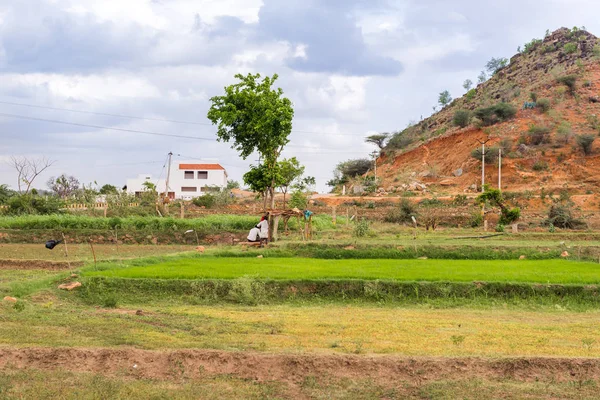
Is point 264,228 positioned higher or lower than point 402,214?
lower

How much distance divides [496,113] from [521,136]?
5.61m

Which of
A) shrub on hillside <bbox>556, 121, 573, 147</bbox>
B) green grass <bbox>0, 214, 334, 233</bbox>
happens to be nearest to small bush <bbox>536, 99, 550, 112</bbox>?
shrub on hillside <bbox>556, 121, 573, 147</bbox>

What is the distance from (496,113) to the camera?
7531cm

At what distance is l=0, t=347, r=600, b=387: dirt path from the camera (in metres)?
9.39

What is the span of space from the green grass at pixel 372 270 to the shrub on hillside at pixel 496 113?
5400 centimetres

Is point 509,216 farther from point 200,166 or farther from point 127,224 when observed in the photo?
point 200,166

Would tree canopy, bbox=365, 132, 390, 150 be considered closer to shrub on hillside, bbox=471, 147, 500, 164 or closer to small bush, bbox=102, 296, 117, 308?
shrub on hillside, bbox=471, 147, 500, 164

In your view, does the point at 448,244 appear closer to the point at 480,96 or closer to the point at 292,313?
the point at 292,313

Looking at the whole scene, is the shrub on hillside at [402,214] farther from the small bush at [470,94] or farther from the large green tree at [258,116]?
the small bush at [470,94]

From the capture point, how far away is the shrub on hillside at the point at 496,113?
74750 millimetres

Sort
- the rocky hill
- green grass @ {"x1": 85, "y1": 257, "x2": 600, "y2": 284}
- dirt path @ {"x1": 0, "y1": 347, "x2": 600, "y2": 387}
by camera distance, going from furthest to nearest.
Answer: the rocky hill, green grass @ {"x1": 85, "y1": 257, "x2": 600, "y2": 284}, dirt path @ {"x1": 0, "y1": 347, "x2": 600, "y2": 387}

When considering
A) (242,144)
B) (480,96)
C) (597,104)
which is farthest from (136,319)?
(480,96)

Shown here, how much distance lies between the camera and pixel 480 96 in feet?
304

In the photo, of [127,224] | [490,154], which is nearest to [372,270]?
[127,224]
